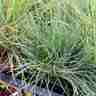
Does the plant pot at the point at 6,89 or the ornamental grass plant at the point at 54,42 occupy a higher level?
the ornamental grass plant at the point at 54,42

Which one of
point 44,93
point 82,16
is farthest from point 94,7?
point 44,93

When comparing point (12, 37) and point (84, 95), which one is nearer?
point (84, 95)

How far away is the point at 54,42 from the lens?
69.9 inches

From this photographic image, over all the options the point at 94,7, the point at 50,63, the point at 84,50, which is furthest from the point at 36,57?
the point at 94,7

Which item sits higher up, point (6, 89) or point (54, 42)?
point (54, 42)

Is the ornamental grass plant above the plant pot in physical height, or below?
above

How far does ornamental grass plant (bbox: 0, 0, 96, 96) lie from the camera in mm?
1727

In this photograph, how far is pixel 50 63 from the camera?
5.73 feet

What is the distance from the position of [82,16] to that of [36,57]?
295 millimetres

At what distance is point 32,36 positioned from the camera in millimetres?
1809

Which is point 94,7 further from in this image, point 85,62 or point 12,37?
point 12,37

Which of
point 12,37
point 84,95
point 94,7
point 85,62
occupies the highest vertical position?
point 94,7

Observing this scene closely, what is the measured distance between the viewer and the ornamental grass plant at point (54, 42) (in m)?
1.73

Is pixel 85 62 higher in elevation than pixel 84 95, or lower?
higher
